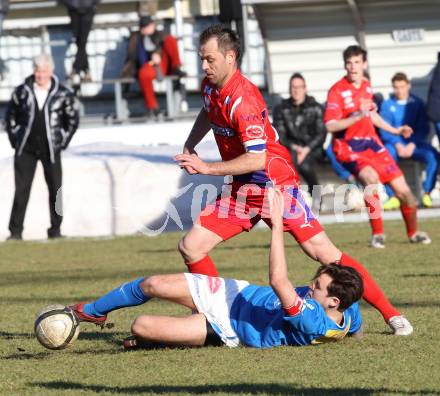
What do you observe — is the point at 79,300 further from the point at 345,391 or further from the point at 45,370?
the point at 345,391

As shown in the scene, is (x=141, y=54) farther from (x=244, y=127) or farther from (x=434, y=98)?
(x=244, y=127)

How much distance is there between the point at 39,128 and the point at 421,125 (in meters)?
5.87

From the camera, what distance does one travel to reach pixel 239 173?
24.9 ft

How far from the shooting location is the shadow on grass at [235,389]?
20.1ft

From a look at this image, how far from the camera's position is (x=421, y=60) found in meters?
20.4

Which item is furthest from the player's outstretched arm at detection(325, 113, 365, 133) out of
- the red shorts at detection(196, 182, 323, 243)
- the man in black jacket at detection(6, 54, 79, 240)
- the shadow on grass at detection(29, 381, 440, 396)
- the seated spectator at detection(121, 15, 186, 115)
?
the seated spectator at detection(121, 15, 186, 115)

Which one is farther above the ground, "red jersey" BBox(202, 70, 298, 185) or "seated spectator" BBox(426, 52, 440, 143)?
"red jersey" BBox(202, 70, 298, 185)

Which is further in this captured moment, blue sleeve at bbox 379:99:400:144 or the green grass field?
blue sleeve at bbox 379:99:400:144

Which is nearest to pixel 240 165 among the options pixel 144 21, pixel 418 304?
pixel 418 304

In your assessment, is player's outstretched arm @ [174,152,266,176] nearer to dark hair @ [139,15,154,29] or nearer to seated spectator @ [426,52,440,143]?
seated spectator @ [426,52,440,143]

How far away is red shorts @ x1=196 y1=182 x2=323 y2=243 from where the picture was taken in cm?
782

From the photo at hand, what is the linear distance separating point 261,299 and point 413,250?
6.06m

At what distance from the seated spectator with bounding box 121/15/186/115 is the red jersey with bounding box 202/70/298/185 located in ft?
43.4

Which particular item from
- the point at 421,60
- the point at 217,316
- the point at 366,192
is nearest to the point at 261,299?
the point at 217,316
